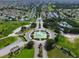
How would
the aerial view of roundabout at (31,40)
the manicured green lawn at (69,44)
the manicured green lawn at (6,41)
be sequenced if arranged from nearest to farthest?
the aerial view of roundabout at (31,40)
the manicured green lawn at (69,44)
the manicured green lawn at (6,41)

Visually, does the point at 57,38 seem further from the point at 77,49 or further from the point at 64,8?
the point at 64,8

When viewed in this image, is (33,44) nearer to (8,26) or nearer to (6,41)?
(6,41)

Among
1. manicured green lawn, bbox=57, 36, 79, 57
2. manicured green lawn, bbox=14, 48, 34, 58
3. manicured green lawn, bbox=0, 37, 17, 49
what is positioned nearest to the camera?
manicured green lawn, bbox=14, 48, 34, 58

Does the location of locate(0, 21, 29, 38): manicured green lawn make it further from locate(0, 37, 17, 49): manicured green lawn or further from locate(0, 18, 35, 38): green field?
locate(0, 37, 17, 49): manicured green lawn

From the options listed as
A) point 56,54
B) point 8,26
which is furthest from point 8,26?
point 56,54

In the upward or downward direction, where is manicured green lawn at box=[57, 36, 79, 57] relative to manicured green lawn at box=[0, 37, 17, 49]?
downward

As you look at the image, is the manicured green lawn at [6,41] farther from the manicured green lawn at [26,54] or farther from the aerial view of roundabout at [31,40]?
the manicured green lawn at [26,54]

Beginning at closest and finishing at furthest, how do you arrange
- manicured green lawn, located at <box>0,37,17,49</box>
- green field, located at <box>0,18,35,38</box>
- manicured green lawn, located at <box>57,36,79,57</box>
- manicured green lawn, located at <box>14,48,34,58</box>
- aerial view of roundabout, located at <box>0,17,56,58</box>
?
manicured green lawn, located at <box>14,48,34,58</box>
aerial view of roundabout, located at <box>0,17,56,58</box>
manicured green lawn, located at <box>57,36,79,57</box>
manicured green lawn, located at <box>0,37,17,49</box>
green field, located at <box>0,18,35,38</box>

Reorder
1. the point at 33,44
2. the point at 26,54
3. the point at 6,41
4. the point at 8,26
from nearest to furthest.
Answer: the point at 26,54
the point at 33,44
the point at 6,41
the point at 8,26

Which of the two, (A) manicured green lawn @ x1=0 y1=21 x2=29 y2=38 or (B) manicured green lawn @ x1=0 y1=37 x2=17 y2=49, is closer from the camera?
(B) manicured green lawn @ x1=0 y1=37 x2=17 y2=49

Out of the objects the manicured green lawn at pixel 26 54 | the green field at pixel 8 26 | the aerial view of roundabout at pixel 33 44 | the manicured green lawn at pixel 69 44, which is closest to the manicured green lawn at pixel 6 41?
the aerial view of roundabout at pixel 33 44

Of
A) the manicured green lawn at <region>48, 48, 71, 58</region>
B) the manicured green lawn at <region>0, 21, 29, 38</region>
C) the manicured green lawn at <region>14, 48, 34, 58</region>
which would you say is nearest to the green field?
the manicured green lawn at <region>0, 21, 29, 38</region>

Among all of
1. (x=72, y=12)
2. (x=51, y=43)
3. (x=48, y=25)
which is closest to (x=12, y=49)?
(x=51, y=43)
